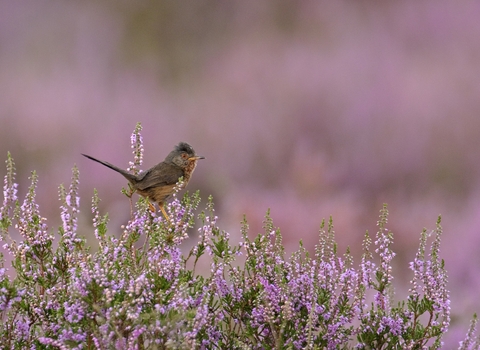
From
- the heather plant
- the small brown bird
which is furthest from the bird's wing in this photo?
the heather plant

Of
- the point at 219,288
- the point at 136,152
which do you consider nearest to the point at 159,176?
the point at 136,152

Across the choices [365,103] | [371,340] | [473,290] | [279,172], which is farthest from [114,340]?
[365,103]

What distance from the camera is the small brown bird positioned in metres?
2.40

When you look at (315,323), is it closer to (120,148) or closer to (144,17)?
(120,148)

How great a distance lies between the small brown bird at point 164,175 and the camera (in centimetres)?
240

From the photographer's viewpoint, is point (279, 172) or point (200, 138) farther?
point (200, 138)

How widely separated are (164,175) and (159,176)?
4 cm

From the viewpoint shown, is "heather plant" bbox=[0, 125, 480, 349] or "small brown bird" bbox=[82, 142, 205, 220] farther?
"small brown bird" bbox=[82, 142, 205, 220]

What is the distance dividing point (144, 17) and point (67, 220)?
214 inches

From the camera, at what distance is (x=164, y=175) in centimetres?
256

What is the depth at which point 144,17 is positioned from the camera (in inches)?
270

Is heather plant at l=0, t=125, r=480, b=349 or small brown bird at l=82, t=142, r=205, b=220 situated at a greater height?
small brown bird at l=82, t=142, r=205, b=220

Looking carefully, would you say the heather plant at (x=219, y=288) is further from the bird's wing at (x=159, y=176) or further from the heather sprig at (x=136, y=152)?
the bird's wing at (x=159, y=176)

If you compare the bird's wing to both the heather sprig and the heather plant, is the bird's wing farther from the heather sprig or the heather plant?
the heather plant
